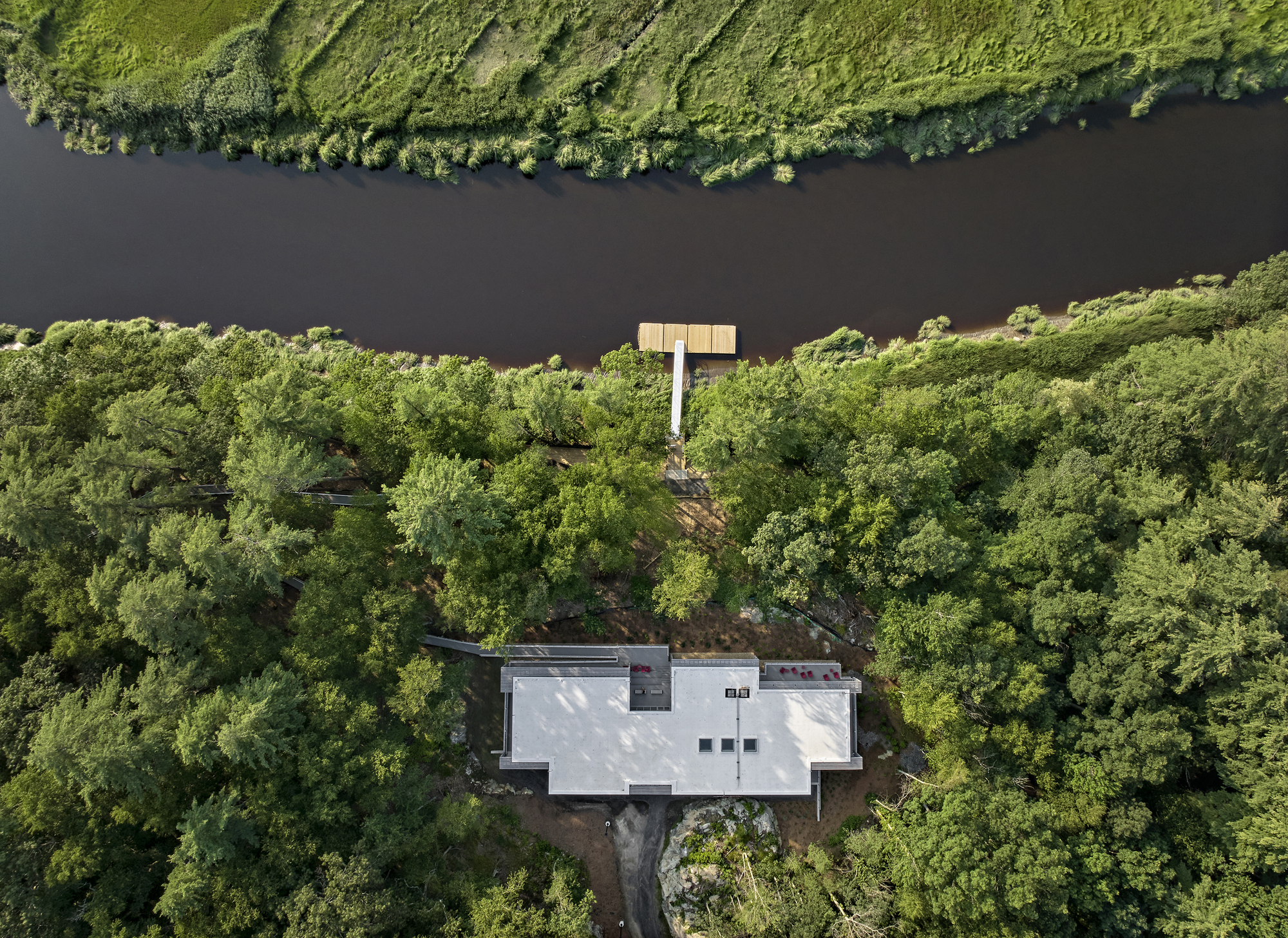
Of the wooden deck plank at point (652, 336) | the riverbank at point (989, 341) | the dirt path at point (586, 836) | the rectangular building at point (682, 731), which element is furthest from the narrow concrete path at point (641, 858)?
the wooden deck plank at point (652, 336)

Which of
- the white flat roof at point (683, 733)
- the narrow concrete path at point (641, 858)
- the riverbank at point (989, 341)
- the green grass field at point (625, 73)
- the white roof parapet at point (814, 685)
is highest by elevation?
the green grass field at point (625, 73)

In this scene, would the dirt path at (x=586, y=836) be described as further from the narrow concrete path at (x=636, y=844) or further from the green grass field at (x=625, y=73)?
the green grass field at (x=625, y=73)

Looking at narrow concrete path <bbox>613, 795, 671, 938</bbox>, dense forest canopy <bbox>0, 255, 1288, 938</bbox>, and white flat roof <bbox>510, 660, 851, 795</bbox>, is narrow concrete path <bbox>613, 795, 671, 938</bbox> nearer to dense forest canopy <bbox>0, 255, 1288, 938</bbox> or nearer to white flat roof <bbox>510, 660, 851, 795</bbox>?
white flat roof <bbox>510, 660, 851, 795</bbox>

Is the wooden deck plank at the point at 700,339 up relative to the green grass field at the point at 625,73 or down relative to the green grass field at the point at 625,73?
down

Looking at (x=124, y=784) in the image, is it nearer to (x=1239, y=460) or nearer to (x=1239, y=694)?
(x=1239, y=694)

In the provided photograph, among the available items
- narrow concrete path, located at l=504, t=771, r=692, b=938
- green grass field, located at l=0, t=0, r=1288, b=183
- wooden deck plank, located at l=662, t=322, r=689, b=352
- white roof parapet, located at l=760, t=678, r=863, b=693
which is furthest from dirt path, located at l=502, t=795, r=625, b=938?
green grass field, located at l=0, t=0, r=1288, b=183

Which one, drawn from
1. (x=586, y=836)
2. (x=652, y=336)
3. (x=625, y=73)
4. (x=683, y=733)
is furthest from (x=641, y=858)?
(x=625, y=73)
